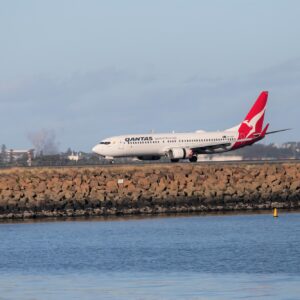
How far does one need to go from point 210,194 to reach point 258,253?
939 inches

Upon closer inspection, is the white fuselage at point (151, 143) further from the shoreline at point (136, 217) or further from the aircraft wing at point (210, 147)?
the shoreline at point (136, 217)

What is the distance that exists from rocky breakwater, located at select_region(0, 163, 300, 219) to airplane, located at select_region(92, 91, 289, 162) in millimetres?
24044

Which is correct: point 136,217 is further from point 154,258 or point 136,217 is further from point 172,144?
point 172,144

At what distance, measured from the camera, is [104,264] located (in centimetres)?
5238

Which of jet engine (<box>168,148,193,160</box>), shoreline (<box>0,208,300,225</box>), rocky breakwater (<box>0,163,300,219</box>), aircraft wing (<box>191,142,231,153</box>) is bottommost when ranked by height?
shoreline (<box>0,208,300,225</box>)

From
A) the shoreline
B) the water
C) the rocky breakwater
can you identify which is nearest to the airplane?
the rocky breakwater

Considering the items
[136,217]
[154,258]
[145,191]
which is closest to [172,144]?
[145,191]

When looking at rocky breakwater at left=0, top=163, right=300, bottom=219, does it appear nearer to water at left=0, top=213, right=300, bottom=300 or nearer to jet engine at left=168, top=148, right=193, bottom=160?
water at left=0, top=213, right=300, bottom=300

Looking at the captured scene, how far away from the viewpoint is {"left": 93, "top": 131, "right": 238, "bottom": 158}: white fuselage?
106375 mm

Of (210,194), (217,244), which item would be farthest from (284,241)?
(210,194)

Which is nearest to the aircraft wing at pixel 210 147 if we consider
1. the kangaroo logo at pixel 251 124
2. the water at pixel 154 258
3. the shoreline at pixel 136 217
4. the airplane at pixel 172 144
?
the airplane at pixel 172 144

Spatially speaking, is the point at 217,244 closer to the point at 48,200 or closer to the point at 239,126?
the point at 48,200

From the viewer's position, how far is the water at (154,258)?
4409cm

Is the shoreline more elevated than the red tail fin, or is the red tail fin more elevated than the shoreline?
the red tail fin
